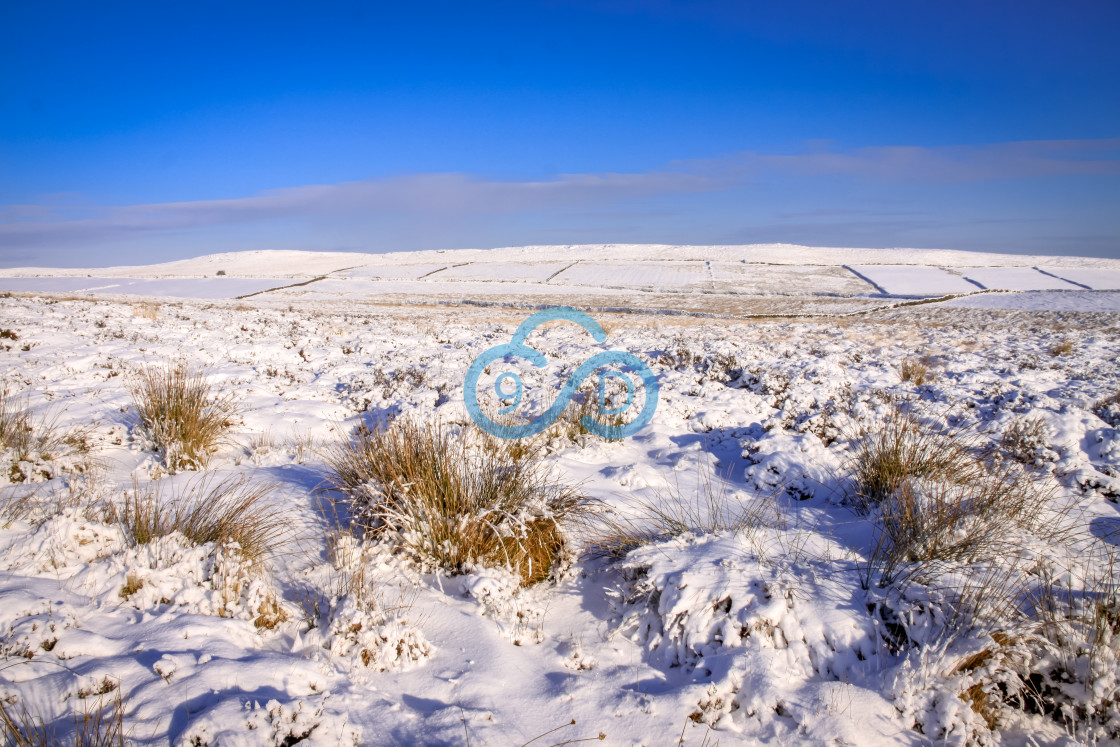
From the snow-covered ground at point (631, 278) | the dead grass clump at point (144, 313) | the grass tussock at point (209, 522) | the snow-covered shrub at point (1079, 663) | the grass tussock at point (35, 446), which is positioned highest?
the snow-covered ground at point (631, 278)

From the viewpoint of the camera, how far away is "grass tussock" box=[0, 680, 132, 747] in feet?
5.99

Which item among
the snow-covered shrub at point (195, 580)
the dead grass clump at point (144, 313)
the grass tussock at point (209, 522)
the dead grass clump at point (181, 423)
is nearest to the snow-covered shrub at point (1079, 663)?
the snow-covered shrub at point (195, 580)

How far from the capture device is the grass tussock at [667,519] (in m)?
3.72

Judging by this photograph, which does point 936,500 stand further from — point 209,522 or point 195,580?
point 209,522

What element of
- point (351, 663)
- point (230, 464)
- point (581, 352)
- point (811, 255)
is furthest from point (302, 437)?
point (811, 255)

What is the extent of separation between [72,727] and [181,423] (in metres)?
3.69

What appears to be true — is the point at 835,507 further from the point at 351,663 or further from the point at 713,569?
the point at 351,663

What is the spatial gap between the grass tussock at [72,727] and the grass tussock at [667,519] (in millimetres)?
2525

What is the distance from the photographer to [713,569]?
320 cm

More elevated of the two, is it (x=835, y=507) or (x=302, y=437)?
(x=302, y=437)

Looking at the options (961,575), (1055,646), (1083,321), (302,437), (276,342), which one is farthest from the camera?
(1083,321)

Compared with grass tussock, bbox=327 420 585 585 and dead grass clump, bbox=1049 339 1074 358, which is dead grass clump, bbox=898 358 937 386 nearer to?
dead grass clump, bbox=1049 339 1074 358

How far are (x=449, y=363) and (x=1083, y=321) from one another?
84.2 ft

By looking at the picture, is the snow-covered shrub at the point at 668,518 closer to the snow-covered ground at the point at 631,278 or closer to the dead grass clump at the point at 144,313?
the dead grass clump at the point at 144,313
